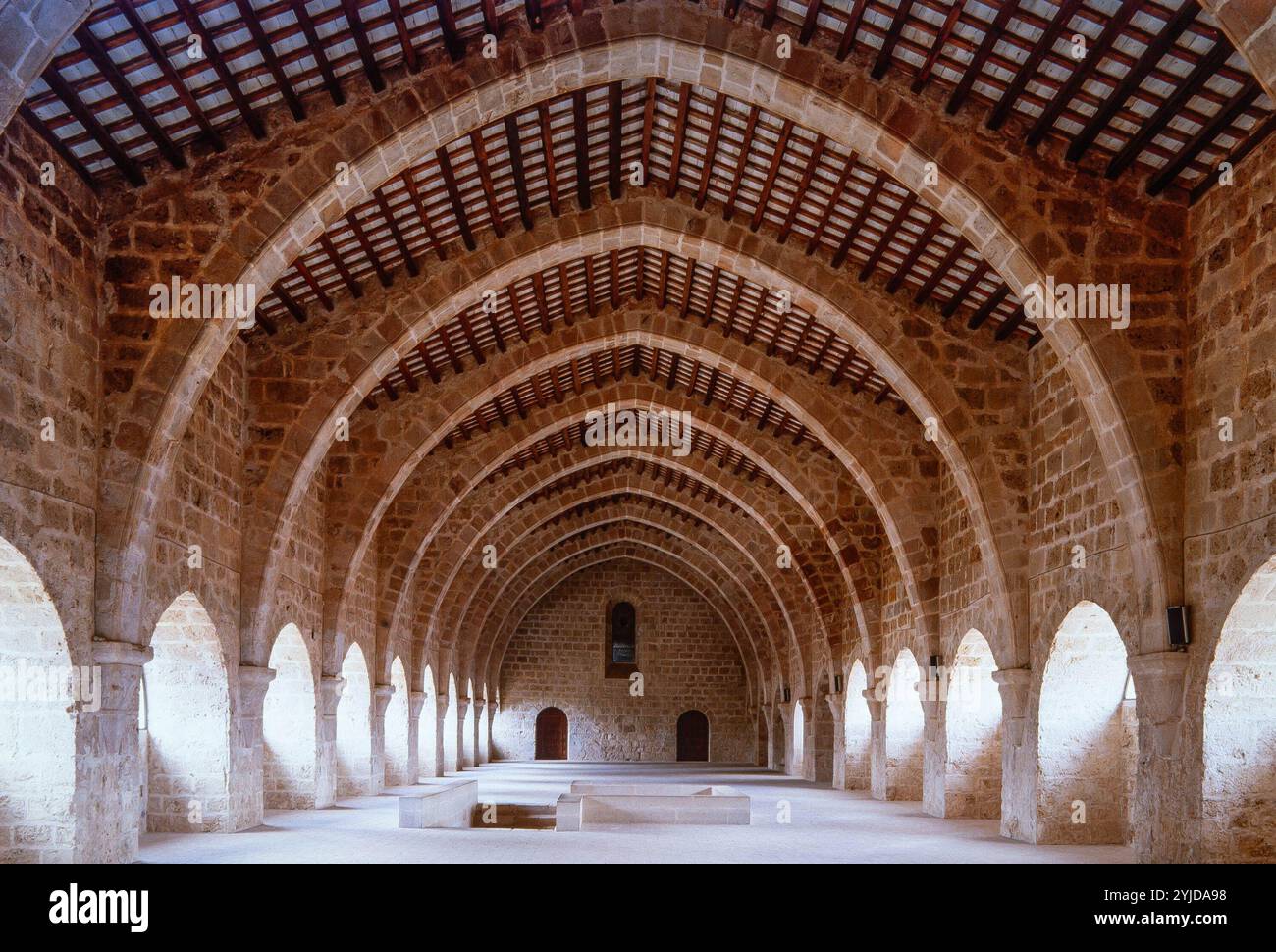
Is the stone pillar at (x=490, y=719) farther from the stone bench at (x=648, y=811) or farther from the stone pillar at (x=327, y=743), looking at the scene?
the stone bench at (x=648, y=811)

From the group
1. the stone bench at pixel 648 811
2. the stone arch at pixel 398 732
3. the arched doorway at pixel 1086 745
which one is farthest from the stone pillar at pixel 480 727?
Result: the arched doorway at pixel 1086 745

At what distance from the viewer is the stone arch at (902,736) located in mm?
15938

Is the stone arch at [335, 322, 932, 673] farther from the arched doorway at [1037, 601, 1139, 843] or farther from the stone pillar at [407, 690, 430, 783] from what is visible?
the stone pillar at [407, 690, 430, 783]

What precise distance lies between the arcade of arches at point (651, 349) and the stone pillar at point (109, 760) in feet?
0.11

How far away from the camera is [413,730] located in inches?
737

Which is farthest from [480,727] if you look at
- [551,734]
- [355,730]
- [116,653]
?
[116,653]

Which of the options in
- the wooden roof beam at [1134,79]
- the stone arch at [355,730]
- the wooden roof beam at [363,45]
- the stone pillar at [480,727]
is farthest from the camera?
the stone pillar at [480,727]

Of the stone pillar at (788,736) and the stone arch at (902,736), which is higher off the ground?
the stone arch at (902,736)

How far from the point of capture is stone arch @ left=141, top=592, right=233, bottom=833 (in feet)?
35.4

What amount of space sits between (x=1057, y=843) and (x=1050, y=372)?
4036mm

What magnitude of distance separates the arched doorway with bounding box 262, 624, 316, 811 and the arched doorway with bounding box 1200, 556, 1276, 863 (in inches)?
350

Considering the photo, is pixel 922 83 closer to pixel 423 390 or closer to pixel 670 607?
pixel 423 390

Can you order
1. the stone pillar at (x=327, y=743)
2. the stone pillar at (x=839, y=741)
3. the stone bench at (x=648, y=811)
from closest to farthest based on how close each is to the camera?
the stone bench at (x=648, y=811) < the stone pillar at (x=327, y=743) < the stone pillar at (x=839, y=741)

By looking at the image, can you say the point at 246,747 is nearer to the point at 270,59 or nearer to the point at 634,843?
the point at 634,843
